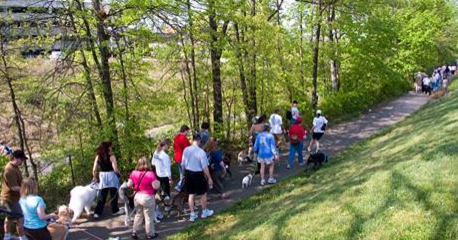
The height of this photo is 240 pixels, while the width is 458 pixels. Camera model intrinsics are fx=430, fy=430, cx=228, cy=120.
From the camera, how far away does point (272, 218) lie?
716 centimetres

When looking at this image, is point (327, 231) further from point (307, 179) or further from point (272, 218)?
point (307, 179)

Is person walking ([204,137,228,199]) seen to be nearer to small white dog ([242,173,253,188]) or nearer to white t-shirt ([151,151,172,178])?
small white dog ([242,173,253,188])

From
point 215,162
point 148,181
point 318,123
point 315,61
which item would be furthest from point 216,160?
point 315,61

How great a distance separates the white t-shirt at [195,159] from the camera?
848 cm

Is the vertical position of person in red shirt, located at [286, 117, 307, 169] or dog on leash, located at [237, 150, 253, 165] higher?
person in red shirt, located at [286, 117, 307, 169]

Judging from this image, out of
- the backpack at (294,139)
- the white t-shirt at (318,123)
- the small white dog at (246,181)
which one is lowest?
the small white dog at (246,181)

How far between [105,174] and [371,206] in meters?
5.64

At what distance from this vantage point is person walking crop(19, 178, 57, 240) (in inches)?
250

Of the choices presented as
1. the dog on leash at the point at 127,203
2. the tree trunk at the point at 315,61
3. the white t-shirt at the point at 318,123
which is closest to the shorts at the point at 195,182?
the dog on leash at the point at 127,203

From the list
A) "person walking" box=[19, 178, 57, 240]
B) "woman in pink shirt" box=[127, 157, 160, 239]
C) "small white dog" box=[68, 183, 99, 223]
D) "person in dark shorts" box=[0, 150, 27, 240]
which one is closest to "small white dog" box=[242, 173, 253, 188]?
"woman in pink shirt" box=[127, 157, 160, 239]

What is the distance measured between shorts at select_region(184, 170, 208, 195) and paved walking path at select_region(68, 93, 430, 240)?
0.72m

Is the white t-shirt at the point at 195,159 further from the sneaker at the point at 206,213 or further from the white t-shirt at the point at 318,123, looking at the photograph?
the white t-shirt at the point at 318,123

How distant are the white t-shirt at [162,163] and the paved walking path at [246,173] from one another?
97cm

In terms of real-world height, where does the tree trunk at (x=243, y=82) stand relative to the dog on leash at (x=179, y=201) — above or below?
above
